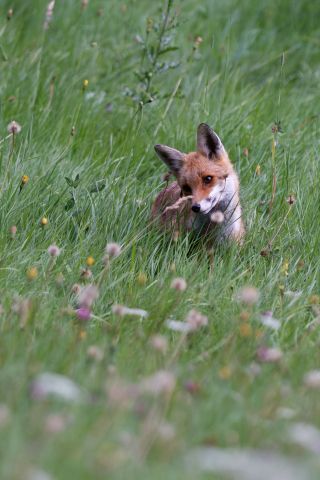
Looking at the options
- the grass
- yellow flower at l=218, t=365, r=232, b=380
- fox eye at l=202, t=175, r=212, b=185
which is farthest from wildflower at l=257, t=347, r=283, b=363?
fox eye at l=202, t=175, r=212, b=185

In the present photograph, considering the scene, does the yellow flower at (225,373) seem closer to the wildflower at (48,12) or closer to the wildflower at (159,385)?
the wildflower at (159,385)

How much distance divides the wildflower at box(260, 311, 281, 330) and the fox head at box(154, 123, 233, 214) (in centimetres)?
158

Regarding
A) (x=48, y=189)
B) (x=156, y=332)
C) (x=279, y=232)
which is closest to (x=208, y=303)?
(x=156, y=332)

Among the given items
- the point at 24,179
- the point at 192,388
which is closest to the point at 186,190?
the point at 24,179

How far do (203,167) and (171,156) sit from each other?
0.24m

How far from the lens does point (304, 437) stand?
8.76 feet

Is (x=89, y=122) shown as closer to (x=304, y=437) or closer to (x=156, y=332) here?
(x=156, y=332)

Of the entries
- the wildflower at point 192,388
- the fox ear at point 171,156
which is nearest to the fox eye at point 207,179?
the fox ear at point 171,156

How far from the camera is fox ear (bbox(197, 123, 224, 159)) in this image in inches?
244

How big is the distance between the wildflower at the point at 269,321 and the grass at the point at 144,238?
7 centimetres

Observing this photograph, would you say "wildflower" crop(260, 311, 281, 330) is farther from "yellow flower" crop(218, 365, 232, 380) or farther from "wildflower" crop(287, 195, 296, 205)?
"wildflower" crop(287, 195, 296, 205)

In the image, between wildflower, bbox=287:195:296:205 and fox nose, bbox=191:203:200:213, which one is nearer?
wildflower, bbox=287:195:296:205

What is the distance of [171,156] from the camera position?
6234 mm

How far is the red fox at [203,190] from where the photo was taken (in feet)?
19.7
